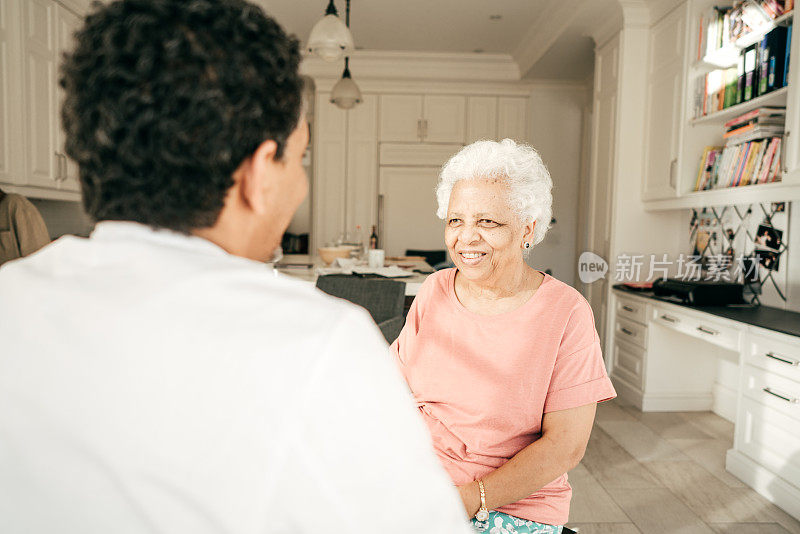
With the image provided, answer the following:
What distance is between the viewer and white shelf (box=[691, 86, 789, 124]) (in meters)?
2.93

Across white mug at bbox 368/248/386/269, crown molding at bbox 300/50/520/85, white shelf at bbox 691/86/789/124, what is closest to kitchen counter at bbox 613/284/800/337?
white shelf at bbox 691/86/789/124

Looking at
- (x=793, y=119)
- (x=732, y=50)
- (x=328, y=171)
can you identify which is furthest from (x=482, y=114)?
(x=793, y=119)

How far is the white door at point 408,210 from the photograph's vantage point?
704 cm

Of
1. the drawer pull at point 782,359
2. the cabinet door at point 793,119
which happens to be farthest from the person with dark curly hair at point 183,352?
the cabinet door at point 793,119

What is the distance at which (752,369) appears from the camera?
2738 millimetres

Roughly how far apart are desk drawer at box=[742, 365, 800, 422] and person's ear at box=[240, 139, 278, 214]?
2715mm

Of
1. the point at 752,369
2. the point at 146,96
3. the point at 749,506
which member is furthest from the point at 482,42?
the point at 146,96

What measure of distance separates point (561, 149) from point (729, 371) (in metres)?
3.82

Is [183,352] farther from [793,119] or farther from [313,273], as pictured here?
[793,119]

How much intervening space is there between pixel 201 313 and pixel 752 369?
299 cm

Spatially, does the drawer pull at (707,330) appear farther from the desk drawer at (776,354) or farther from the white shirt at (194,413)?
the white shirt at (194,413)

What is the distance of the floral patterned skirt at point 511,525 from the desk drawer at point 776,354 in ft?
6.01

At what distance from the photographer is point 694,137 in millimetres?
3779

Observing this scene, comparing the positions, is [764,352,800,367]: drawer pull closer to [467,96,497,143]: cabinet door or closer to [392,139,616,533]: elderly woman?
[392,139,616,533]: elderly woman
